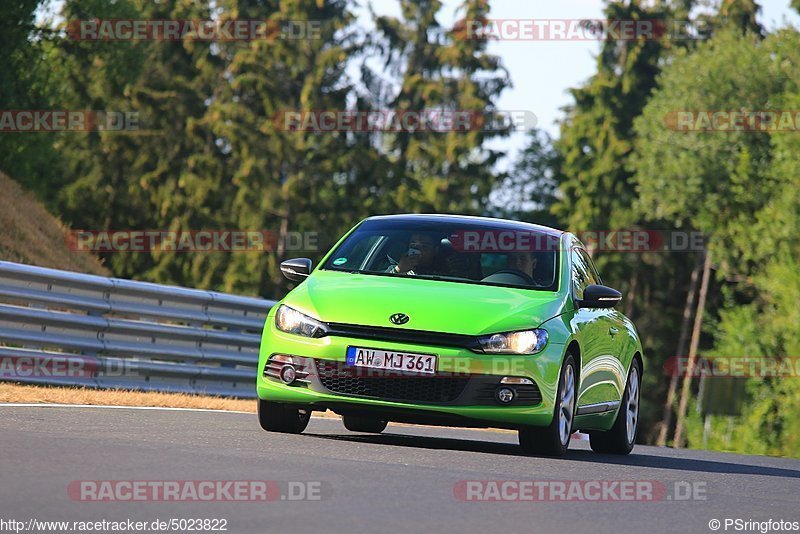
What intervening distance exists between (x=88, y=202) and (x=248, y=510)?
5209cm

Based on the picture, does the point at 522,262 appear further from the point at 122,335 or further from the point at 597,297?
the point at 122,335

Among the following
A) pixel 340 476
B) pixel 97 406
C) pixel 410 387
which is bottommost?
pixel 97 406

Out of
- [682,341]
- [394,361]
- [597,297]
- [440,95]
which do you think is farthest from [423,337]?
[682,341]

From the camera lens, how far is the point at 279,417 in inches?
440

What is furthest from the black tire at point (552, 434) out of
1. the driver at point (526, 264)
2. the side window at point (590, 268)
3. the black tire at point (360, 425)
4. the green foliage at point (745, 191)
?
the green foliage at point (745, 191)

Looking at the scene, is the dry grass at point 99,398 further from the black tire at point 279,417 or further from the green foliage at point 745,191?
the green foliage at point 745,191

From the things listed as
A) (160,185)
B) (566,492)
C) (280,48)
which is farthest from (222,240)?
(566,492)

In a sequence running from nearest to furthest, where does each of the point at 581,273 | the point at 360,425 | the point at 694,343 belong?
1. the point at 581,273
2. the point at 360,425
3. the point at 694,343

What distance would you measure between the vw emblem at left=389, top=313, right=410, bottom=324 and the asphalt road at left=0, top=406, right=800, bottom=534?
2.72 feet

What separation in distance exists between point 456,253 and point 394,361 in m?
1.56

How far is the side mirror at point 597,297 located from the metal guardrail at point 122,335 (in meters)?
5.96

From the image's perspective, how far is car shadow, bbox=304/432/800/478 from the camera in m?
11.3

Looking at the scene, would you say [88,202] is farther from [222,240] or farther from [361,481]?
[361,481]

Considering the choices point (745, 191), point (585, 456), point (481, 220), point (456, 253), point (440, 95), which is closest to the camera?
point (456, 253)
